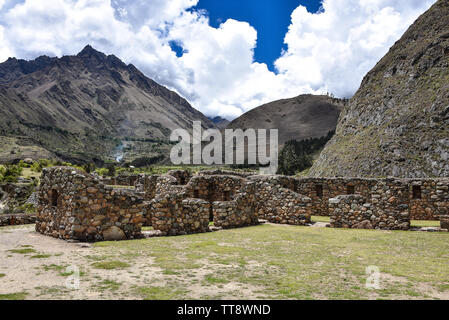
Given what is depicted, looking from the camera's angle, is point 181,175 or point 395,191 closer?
point 395,191

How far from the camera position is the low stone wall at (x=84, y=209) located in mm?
9734

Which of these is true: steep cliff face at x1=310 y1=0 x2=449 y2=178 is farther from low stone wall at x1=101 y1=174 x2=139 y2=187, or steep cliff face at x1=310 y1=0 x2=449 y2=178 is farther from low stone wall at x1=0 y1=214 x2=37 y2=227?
low stone wall at x1=0 y1=214 x2=37 y2=227

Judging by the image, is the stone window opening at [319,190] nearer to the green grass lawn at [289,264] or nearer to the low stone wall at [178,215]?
the green grass lawn at [289,264]

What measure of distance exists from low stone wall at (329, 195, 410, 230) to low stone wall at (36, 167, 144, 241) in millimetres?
9266

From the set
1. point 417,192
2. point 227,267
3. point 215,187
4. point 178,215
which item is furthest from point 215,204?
point 417,192

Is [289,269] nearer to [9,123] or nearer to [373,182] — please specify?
[373,182]

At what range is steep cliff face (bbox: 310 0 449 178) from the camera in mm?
42562

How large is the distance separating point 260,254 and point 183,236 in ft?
12.4

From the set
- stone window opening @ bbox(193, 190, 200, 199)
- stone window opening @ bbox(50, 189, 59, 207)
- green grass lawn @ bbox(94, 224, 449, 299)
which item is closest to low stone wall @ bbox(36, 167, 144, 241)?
stone window opening @ bbox(50, 189, 59, 207)

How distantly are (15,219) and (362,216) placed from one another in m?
15.4

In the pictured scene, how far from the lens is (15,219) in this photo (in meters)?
13.4

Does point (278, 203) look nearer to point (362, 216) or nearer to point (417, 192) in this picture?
point (362, 216)

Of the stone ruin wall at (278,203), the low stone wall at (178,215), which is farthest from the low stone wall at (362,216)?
the low stone wall at (178,215)

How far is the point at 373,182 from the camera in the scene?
17.9 metres
